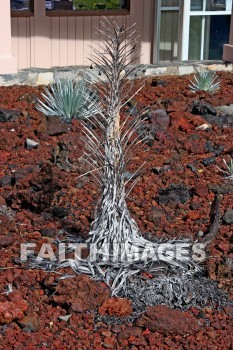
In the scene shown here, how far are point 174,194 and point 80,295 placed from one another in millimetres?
1690

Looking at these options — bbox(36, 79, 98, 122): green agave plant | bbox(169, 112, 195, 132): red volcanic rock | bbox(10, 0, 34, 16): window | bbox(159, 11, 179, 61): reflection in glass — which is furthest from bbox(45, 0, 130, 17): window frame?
bbox(169, 112, 195, 132): red volcanic rock

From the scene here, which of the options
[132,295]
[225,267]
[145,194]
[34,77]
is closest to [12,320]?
[132,295]

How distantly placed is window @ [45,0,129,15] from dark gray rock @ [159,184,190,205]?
5284 mm

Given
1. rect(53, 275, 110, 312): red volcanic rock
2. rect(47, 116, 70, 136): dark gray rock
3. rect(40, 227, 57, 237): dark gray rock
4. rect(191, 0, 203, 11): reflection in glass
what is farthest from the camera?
rect(191, 0, 203, 11): reflection in glass

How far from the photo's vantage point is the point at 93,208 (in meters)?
5.92

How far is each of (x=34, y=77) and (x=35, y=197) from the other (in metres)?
3.66

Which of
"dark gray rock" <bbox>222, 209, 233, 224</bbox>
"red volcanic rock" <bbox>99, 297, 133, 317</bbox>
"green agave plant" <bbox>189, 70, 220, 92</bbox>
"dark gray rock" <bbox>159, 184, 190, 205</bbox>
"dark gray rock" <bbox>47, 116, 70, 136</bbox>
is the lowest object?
"red volcanic rock" <bbox>99, 297, 133, 317</bbox>

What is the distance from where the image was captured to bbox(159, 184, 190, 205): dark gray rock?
610 cm

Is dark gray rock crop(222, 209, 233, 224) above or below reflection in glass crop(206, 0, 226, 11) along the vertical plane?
below

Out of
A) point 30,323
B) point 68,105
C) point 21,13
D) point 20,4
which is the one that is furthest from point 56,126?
point 20,4

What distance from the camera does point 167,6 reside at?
1152cm

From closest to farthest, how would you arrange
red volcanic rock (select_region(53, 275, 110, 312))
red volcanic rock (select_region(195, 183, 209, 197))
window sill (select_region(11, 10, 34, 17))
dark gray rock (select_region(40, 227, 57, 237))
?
red volcanic rock (select_region(53, 275, 110, 312))
dark gray rock (select_region(40, 227, 57, 237))
red volcanic rock (select_region(195, 183, 209, 197))
window sill (select_region(11, 10, 34, 17))

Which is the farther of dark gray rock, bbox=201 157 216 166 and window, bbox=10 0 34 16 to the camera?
window, bbox=10 0 34 16

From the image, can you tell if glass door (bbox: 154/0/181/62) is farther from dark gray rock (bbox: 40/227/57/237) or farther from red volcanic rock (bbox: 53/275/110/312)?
red volcanic rock (bbox: 53/275/110/312)
